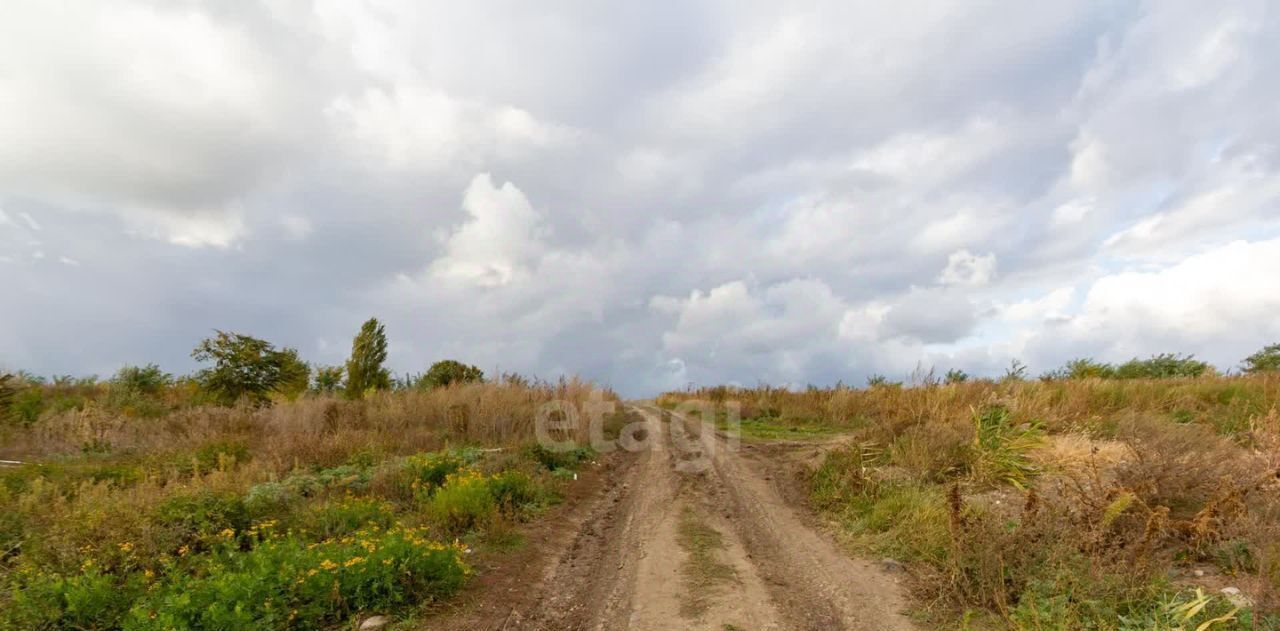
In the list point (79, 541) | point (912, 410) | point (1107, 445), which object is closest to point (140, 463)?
point (79, 541)

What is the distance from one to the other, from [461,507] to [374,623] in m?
2.59

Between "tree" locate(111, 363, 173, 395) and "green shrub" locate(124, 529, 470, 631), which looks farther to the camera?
"tree" locate(111, 363, 173, 395)

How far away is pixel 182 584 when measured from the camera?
16.2 feet

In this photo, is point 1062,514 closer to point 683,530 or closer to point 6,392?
point 683,530

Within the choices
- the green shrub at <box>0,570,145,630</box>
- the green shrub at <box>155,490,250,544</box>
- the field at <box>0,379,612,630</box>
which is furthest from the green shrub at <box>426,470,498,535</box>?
the green shrub at <box>0,570,145,630</box>

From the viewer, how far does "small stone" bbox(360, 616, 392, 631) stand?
4.73 m

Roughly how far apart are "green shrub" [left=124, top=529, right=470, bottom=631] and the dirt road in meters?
0.76

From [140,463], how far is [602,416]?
10484mm

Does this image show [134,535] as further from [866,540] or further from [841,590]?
[866,540]

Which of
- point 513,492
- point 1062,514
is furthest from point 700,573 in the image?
point 1062,514

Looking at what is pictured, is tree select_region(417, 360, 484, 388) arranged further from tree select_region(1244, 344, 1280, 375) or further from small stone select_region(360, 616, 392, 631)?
tree select_region(1244, 344, 1280, 375)

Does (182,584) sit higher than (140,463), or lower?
lower

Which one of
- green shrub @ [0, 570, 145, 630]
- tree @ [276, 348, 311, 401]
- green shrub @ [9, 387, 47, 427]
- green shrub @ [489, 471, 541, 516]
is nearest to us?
green shrub @ [0, 570, 145, 630]

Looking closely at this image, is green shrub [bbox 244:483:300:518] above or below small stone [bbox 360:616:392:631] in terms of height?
above
